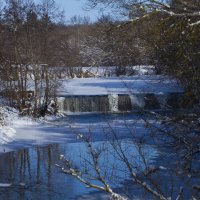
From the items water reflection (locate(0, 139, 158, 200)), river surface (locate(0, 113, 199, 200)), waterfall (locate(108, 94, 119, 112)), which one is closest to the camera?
river surface (locate(0, 113, 199, 200))

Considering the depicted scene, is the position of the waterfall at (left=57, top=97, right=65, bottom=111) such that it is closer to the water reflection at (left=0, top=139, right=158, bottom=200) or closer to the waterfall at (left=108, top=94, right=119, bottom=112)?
the waterfall at (left=108, top=94, right=119, bottom=112)

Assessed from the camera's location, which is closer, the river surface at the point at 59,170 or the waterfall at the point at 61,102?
the river surface at the point at 59,170

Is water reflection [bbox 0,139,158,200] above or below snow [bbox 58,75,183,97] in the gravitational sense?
below

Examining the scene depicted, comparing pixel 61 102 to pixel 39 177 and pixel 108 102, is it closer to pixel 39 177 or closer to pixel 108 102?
pixel 108 102

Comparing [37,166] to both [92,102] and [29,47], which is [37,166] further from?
[92,102]

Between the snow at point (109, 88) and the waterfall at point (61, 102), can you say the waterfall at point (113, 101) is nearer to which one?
the snow at point (109, 88)

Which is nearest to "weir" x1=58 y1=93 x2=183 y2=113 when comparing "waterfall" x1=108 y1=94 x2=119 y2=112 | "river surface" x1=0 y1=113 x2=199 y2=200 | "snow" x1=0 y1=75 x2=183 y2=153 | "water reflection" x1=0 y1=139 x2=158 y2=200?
"waterfall" x1=108 y1=94 x2=119 y2=112

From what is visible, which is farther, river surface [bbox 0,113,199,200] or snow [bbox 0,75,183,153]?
snow [bbox 0,75,183,153]

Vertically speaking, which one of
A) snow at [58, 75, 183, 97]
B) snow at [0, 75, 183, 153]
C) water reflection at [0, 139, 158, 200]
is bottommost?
water reflection at [0, 139, 158, 200]

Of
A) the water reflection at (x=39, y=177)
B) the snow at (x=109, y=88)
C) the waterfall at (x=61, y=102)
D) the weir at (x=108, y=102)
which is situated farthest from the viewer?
the snow at (x=109, y=88)

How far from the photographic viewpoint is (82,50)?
46.2 meters

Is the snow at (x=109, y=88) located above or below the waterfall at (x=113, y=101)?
above

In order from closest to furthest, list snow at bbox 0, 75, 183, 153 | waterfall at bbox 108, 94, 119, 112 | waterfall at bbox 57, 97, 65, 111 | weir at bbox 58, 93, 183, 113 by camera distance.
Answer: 1. snow at bbox 0, 75, 183, 153
2. waterfall at bbox 57, 97, 65, 111
3. weir at bbox 58, 93, 183, 113
4. waterfall at bbox 108, 94, 119, 112

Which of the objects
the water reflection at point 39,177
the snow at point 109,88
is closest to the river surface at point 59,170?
the water reflection at point 39,177
